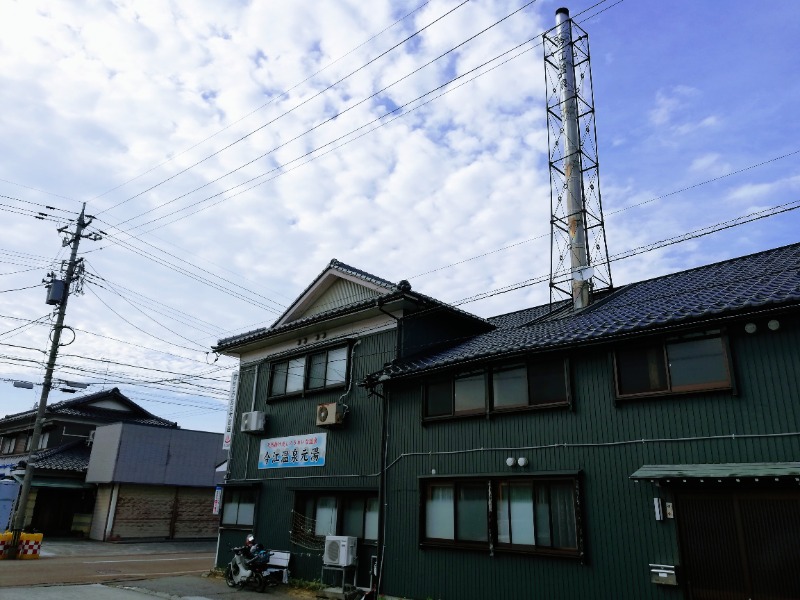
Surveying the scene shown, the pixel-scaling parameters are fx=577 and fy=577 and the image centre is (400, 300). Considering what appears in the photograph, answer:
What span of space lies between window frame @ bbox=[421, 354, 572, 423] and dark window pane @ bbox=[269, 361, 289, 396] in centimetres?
600

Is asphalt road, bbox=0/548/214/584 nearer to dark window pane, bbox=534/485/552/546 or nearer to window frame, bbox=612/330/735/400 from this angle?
dark window pane, bbox=534/485/552/546

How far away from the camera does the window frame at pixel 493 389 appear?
38.3ft

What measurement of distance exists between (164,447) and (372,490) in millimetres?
21751

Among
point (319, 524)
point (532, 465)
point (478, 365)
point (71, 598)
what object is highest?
point (478, 365)

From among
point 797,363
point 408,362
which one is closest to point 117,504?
point 408,362

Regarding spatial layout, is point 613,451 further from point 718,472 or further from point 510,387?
point 510,387

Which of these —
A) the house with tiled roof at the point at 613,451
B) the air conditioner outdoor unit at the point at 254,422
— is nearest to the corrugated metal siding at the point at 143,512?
the air conditioner outdoor unit at the point at 254,422

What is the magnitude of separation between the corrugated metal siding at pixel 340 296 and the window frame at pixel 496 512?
5.96 m

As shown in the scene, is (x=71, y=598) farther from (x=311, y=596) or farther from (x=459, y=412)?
(x=459, y=412)

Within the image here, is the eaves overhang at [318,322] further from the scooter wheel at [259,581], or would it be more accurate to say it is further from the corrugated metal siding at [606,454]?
the scooter wheel at [259,581]

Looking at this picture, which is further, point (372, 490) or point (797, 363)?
point (372, 490)

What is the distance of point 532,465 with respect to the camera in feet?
38.2

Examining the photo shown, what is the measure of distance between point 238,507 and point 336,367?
578 centimetres

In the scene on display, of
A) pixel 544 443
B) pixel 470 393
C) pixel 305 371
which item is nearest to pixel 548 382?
pixel 544 443
